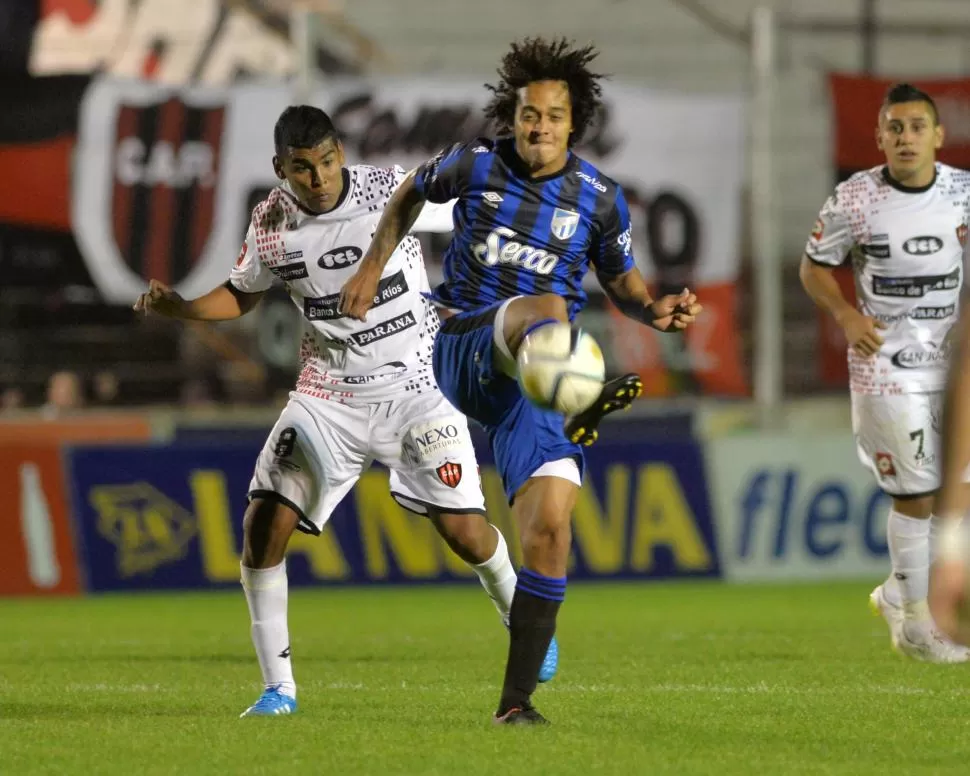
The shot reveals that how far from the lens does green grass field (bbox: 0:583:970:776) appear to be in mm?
5570

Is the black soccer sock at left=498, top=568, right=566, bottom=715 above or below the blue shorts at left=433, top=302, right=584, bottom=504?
below

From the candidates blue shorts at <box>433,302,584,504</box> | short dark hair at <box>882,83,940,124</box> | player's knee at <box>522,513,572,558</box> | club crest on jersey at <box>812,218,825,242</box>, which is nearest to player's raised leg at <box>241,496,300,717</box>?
blue shorts at <box>433,302,584,504</box>

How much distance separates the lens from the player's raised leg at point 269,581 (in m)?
6.84

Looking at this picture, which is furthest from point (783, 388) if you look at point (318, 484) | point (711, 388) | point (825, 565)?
point (318, 484)

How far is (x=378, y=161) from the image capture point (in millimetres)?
16828

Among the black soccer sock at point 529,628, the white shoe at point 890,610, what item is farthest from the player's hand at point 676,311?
the white shoe at point 890,610

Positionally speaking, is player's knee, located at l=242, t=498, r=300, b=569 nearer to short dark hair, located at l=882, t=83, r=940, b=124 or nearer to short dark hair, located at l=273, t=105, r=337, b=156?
short dark hair, located at l=273, t=105, r=337, b=156

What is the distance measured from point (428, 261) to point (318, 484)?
9746mm

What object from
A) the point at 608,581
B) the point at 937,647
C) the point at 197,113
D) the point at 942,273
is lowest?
the point at 608,581

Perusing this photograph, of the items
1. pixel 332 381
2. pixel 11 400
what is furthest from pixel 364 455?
pixel 11 400

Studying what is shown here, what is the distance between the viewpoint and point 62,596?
46.6 ft

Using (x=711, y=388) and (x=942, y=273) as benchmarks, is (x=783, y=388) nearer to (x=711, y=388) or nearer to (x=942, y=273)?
(x=711, y=388)

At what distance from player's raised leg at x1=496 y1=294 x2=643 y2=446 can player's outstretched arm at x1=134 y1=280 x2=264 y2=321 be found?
5.02 feet

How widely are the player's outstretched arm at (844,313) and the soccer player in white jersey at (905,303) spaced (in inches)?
0.6
